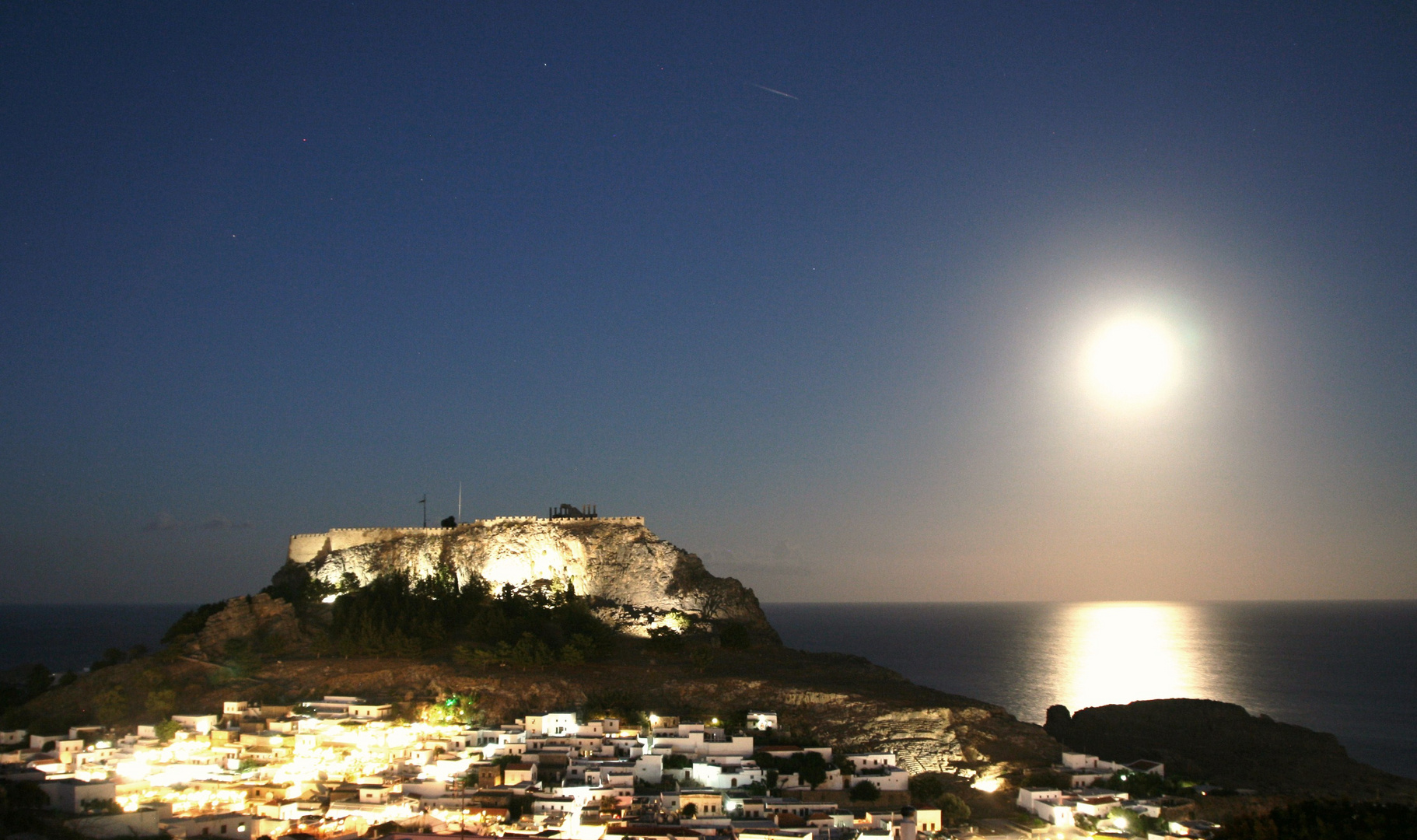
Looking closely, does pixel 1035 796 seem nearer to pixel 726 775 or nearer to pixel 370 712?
pixel 726 775

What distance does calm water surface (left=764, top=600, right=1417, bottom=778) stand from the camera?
218 ft

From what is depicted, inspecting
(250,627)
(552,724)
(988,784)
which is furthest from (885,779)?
(250,627)

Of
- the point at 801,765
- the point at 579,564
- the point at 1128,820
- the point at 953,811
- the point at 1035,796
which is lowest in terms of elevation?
A: the point at 1128,820

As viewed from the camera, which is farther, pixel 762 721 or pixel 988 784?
pixel 762 721

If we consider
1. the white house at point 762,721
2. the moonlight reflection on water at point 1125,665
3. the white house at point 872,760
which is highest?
the white house at point 762,721

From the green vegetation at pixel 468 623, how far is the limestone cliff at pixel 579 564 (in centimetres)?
128

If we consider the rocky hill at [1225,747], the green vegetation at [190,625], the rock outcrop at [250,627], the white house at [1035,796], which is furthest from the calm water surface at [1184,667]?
the green vegetation at [190,625]

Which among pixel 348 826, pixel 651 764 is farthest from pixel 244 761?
pixel 651 764

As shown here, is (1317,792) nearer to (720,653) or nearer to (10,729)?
(720,653)

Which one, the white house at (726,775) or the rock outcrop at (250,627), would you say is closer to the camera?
the white house at (726,775)

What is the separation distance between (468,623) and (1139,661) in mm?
80516

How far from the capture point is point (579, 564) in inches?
1884

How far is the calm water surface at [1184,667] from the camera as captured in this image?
218 ft

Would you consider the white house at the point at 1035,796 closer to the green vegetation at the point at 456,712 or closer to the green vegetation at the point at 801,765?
the green vegetation at the point at 801,765
